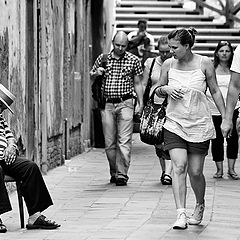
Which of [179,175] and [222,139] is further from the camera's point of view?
[222,139]

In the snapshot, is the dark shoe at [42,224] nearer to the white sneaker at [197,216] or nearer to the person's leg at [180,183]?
the person's leg at [180,183]

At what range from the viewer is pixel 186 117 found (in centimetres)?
904

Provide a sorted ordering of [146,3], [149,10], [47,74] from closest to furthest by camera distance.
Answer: [47,74], [149,10], [146,3]

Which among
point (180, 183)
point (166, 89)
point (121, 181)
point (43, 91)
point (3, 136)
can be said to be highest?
point (166, 89)

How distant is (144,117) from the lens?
9.98 meters

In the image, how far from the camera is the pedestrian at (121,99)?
12.7 meters

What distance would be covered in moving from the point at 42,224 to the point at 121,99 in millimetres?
3836

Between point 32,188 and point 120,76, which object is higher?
point 120,76

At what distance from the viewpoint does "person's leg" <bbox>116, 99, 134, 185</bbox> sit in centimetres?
1270

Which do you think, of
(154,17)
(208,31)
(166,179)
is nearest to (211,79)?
(166,179)

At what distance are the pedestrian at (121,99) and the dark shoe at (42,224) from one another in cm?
356

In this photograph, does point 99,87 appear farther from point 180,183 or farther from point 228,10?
point 228,10

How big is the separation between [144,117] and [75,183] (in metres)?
3.44

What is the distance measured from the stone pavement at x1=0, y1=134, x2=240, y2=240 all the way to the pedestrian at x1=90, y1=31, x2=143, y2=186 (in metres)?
0.43
